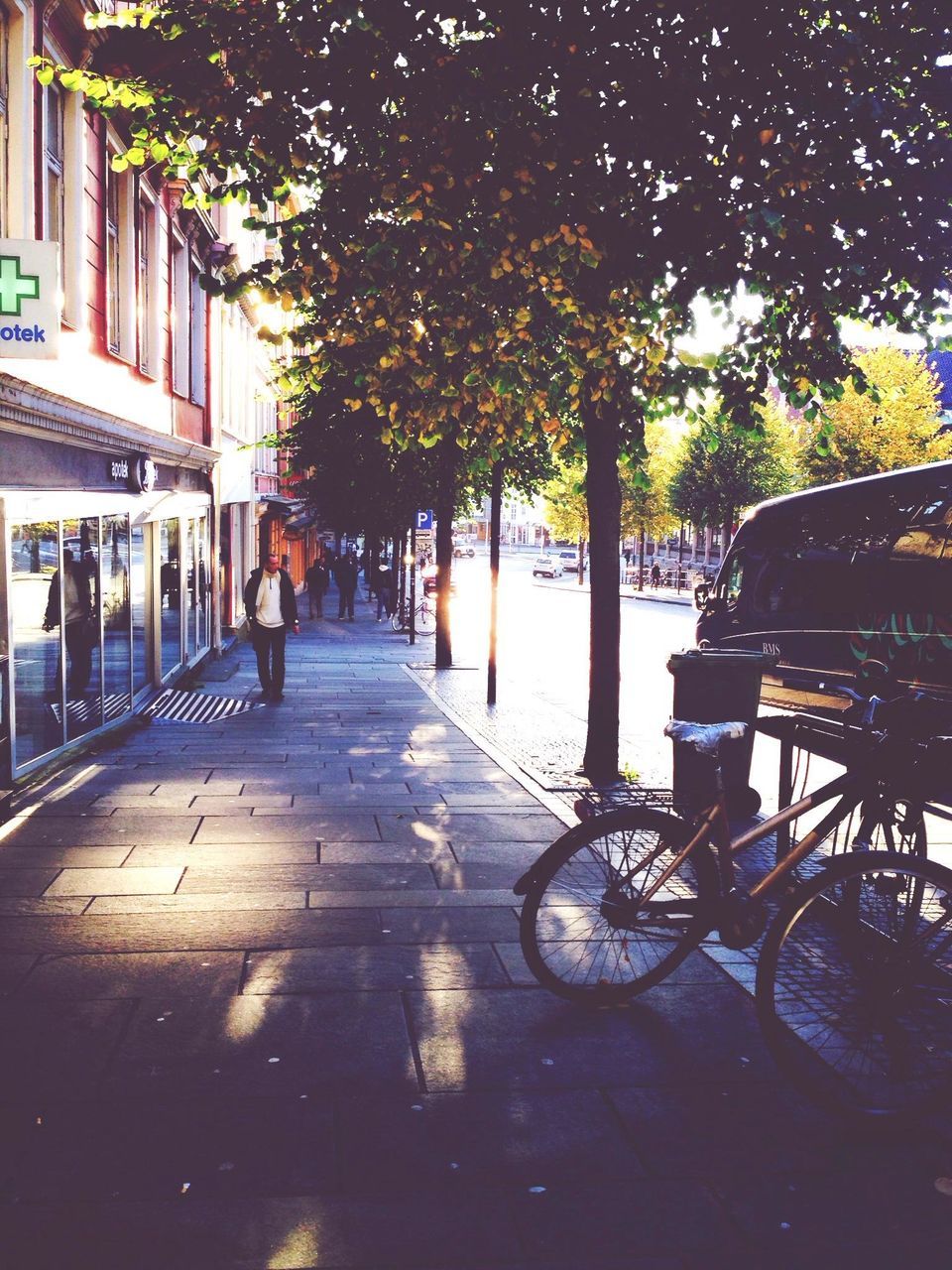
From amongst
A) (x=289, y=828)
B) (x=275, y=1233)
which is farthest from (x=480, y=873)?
(x=275, y=1233)

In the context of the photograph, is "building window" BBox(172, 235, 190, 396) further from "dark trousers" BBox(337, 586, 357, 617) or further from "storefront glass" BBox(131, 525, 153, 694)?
"dark trousers" BBox(337, 586, 357, 617)

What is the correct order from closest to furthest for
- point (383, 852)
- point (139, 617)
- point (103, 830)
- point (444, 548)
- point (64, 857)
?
point (64, 857)
point (383, 852)
point (103, 830)
point (139, 617)
point (444, 548)

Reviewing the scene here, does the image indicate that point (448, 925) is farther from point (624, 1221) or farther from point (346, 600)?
point (346, 600)

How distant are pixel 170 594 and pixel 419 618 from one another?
1792cm

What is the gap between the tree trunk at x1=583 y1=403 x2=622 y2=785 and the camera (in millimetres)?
10469

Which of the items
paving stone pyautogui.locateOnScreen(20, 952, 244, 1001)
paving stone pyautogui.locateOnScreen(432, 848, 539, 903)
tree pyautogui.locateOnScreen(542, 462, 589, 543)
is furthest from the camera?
tree pyautogui.locateOnScreen(542, 462, 589, 543)

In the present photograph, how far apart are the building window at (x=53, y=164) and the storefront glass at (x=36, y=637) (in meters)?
2.63

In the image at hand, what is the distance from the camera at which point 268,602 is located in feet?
51.3

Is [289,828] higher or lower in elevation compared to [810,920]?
lower

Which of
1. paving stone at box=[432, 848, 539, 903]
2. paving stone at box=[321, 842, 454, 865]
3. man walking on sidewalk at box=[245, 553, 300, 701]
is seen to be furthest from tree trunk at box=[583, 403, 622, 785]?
man walking on sidewalk at box=[245, 553, 300, 701]

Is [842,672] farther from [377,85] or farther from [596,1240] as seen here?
[596,1240]

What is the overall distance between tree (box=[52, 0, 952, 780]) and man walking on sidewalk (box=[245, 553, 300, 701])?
671 cm

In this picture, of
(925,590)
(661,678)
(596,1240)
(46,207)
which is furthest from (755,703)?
(661,678)

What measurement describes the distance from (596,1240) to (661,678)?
17.6m
